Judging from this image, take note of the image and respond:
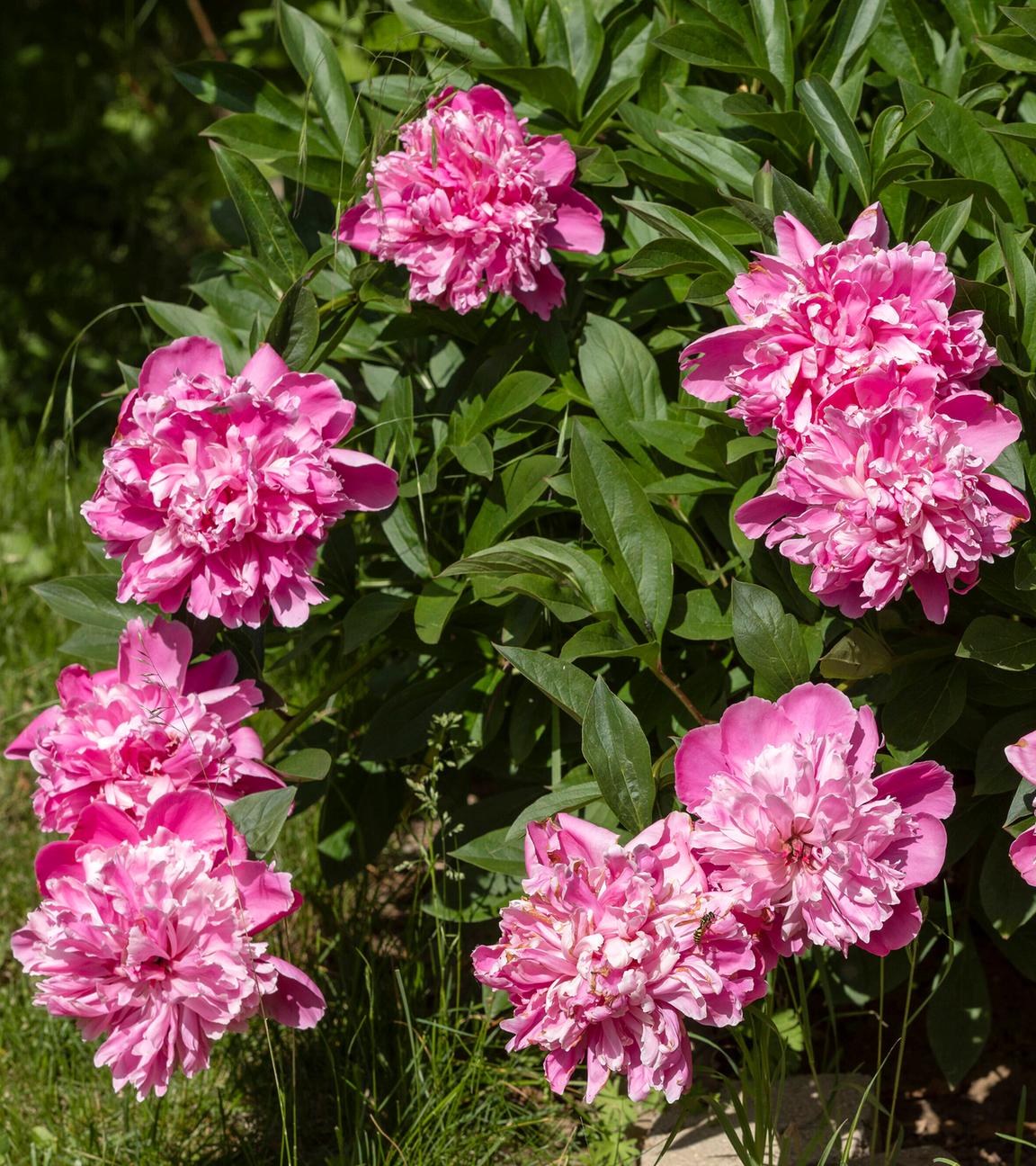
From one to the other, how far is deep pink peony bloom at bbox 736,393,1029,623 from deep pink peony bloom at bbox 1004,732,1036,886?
0.44ft

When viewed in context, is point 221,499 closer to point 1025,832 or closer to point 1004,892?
point 1025,832

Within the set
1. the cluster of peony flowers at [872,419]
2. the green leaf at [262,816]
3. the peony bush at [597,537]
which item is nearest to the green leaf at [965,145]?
the peony bush at [597,537]

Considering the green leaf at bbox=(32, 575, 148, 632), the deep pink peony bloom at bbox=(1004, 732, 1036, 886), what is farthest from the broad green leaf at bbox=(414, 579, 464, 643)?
the deep pink peony bloom at bbox=(1004, 732, 1036, 886)

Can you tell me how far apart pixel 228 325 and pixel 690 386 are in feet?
2.42

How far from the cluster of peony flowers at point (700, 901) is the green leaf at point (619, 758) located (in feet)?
0.25

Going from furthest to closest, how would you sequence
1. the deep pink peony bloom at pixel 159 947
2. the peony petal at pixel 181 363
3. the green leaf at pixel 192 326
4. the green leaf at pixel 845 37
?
the green leaf at pixel 192 326, the green leaf at pixel 845 37, the peony petal at pixel 181 363, the deep pink peony bloom at pixel 159 947

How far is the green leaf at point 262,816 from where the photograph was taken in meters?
1.27

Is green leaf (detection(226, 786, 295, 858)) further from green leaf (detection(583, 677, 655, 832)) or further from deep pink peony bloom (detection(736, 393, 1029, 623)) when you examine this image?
deep pink peony bloom (detection(736, 393, 1029, 623))

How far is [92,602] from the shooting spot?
1.55m

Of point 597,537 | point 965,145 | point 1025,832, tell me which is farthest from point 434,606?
point 965,145

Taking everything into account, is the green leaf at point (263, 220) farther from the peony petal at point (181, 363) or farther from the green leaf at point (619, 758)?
the green leaf at point (619, 758)

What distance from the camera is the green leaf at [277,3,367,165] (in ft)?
5.47

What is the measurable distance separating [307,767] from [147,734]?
0.18 m

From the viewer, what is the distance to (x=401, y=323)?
5.30 ft
